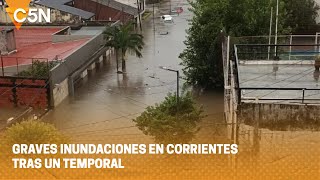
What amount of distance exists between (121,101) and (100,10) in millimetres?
14162

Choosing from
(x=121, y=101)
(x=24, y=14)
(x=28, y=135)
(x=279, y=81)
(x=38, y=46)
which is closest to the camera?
(x=28, y=135)

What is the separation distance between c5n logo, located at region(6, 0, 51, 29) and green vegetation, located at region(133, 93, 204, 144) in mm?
15028

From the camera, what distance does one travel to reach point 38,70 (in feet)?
47.0

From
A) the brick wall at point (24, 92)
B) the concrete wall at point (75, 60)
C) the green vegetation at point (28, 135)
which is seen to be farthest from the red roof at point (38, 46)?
the green vegetation at point (28, 135)

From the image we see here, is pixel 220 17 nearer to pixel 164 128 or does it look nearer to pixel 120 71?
pixel 120 71

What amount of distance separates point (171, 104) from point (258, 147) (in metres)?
1.89

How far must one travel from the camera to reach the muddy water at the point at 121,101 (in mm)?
11766

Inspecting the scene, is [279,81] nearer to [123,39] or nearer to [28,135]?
[28,135]

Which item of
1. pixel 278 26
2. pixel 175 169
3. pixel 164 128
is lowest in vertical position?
pixel 175 169

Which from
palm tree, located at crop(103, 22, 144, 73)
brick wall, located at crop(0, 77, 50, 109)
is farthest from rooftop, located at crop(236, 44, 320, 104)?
palm tree, located at crop(103, 22, 144, 73)

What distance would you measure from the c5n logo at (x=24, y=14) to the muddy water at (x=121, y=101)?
5376mm

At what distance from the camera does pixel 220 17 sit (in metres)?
15.5

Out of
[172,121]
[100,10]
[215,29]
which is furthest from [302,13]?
[172,121]

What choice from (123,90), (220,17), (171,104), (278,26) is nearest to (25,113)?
(123,90)
